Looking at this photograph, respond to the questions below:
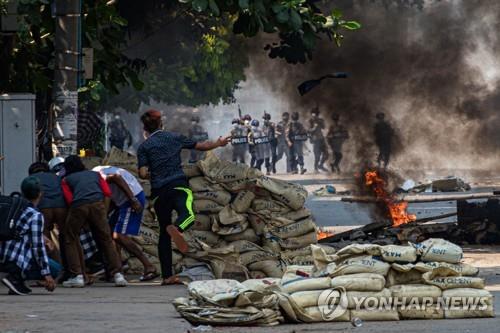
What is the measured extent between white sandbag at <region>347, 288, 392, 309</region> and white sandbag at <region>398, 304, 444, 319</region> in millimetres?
118

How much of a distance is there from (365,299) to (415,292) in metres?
0.37

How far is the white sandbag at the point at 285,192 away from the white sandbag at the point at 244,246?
1.79 feet

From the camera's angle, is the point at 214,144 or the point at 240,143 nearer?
the point at 214,144

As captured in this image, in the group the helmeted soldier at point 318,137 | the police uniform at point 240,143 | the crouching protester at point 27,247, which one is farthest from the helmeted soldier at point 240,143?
the crouching protester at point 27,247

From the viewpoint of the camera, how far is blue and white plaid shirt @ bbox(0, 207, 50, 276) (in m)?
11.8

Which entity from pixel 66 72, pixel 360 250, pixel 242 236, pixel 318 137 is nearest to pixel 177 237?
pixel 242 236

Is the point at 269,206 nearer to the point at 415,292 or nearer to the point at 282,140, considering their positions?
the point at 415,292

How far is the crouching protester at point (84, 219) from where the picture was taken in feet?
43.8

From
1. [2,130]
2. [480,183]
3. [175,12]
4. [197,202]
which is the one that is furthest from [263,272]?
[480,183]

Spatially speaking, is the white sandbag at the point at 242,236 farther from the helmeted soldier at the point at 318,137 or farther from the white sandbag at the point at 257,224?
the helmeted soldier at the point at 318,137

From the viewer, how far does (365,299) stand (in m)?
10.4

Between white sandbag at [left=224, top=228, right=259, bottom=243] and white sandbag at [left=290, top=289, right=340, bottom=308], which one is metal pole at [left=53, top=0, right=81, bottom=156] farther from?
white sandbag at [left=290, top=289, right=340, bottom=308]

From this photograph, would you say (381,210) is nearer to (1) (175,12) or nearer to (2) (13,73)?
(1) (175,12)

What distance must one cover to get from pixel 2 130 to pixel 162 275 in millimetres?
2549
